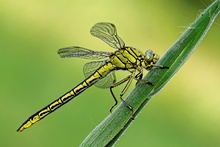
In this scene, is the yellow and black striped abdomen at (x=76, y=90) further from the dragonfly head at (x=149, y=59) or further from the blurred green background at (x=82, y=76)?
the blurred green background at (x=82, y=76)

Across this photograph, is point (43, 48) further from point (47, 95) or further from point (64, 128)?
point (64, 128)

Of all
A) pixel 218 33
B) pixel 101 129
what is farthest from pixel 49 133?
pixel 101 129

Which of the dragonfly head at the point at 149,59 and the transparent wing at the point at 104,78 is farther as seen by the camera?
the transparent wing at the point at 104,78

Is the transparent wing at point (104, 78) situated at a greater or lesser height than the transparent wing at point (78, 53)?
lesser

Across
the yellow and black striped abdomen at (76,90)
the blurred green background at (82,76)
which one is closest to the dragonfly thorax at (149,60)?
the yellow and black striped abdomen at (76,90)

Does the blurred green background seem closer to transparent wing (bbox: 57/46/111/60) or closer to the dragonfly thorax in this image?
transparent wing (bbox: 57/46/111/60)

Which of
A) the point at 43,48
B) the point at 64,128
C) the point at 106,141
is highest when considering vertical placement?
the point at 43,48

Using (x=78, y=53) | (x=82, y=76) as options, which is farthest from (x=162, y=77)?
(x=82, y=76)

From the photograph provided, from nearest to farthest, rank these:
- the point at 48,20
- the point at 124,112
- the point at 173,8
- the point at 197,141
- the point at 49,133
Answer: the point at 124,112 → the point at 49,133 → the point at 197,141 → the point at 48,20 → the point at 173,8

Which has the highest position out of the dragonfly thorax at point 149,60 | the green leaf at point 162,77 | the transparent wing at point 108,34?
the transparent wing at point 108,34
